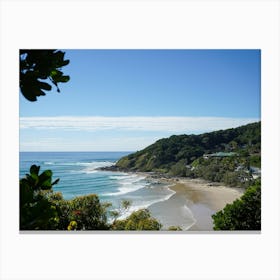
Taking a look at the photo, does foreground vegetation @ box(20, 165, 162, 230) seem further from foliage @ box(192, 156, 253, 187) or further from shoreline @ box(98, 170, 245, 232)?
foliage @ box(192, 156, 253, 187)

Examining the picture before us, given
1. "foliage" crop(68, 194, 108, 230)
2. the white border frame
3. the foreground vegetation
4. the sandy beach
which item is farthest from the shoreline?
"foliage" crop(68, 194, 108, 230)

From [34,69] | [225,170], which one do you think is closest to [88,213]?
[225,170]

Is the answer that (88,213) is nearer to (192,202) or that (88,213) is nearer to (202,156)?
(192,202)

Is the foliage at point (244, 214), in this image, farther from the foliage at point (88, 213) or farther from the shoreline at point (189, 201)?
the foliage at point (88, 213)
